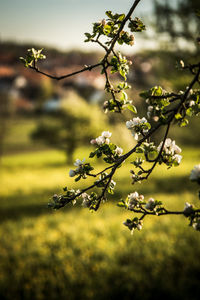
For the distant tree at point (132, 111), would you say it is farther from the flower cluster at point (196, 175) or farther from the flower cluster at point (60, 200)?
the flower cluster at point (196, 175)

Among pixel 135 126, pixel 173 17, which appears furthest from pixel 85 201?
pixel 173 17

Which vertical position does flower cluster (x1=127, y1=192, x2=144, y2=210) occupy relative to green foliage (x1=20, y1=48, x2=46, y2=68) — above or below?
below

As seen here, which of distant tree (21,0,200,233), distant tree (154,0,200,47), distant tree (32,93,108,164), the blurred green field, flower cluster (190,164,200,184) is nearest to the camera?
flower cluster (190,164,200,184)

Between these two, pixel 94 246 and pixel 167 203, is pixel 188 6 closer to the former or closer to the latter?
A: pixel 167 203

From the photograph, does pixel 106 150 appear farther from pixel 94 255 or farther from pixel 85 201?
pixel 94 255

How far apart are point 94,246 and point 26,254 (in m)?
1.76

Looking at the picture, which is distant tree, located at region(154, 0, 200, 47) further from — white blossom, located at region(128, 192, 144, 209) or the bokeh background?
→ white blossom, located at region(128, 192, 144, 209)

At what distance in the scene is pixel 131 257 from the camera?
6.32 meters

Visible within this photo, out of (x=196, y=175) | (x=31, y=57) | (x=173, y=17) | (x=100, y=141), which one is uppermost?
(x=173, y=17)

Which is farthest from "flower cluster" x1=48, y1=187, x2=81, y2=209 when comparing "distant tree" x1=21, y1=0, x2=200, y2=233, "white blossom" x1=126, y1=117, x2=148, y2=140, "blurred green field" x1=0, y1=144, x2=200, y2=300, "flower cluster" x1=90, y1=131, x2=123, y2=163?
"blurred green field" x1=0, y1=144, x2=200, y2=300

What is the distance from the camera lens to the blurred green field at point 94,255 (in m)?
5.11

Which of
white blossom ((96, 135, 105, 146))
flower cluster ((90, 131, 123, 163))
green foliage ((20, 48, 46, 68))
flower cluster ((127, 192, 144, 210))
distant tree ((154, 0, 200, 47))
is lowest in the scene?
flower cluster ((127, 192, 144, 210))

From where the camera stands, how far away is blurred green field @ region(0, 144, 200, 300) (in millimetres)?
5105

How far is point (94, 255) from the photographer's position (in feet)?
21.3
